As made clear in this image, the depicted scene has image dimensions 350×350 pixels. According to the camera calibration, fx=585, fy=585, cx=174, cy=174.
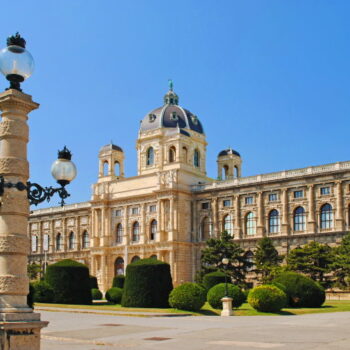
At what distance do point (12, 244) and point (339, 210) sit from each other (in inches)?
2117

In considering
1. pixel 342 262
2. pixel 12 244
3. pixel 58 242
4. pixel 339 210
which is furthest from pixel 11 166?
pixel 58 242

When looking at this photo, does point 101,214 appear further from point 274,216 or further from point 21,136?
point 21,136

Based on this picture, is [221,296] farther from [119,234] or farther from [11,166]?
[119,234]

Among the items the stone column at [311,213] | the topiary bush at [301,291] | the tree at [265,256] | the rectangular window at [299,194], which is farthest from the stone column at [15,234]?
the rectangular window at [299,194]

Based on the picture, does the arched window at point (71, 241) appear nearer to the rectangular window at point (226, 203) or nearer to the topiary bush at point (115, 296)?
the rectangular window at point (226, 203)

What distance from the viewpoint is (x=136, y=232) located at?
75.1 metres

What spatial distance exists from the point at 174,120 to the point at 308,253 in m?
30.5

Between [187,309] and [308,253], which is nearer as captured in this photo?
[187,309]

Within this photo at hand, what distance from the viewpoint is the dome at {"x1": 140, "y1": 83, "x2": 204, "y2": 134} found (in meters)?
79.2

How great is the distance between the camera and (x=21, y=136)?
1045 centimetres

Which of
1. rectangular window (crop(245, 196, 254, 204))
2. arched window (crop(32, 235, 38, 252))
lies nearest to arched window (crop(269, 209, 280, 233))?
rectangular window (crop(245, 196, 254, 204))

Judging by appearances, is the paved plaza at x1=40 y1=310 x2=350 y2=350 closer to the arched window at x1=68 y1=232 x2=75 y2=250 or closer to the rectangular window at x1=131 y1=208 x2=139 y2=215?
the rectangular window at x1=131 y1=208 x2=139 y2=215

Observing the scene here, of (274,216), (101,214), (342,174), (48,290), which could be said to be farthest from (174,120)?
(48,290)

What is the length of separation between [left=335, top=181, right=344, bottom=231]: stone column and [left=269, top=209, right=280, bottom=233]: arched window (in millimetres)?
7083
